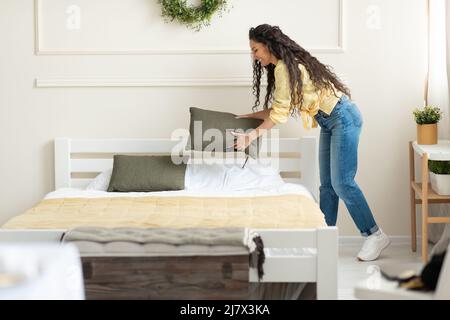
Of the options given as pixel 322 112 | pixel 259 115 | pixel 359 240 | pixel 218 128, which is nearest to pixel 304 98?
pixel 322 112

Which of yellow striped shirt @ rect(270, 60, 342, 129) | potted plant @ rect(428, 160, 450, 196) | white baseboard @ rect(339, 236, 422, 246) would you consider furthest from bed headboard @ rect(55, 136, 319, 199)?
→ potted plant @ rect(428, 160, 450, 196)

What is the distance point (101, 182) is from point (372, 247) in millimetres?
1499

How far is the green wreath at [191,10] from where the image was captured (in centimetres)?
467

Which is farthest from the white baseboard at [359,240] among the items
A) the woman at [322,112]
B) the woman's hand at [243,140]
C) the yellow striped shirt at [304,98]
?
the woman's hand at [243,140]

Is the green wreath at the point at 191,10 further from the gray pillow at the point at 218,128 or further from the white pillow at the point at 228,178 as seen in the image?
the white pillow at the point at 228,178

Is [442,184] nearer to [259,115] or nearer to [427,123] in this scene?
[427,123]

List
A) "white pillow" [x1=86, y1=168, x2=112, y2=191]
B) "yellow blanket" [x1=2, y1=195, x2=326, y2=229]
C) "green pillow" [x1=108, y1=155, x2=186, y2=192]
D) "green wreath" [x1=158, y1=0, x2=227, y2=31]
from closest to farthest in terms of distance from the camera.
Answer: "yellow blanket" [x1=2, y1=195, x2=326, y2=229] < "green pillow" [x1=108, y1=155, x2=186, y2=192] < "white pillow" [x1=86, y1=168, x2=112, y2=191] < "green wreath" [x1=158, y1=0, x2=227, y2=31]

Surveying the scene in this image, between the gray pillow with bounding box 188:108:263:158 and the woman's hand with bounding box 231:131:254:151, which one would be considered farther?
the gray pillow with bounding box 188:108:263:158

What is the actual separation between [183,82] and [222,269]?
6.18 feet

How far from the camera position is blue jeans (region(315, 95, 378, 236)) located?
14.1 feet

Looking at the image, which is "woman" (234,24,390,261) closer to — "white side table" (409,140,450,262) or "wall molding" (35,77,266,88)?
"wall molding" (35,77,266,88)

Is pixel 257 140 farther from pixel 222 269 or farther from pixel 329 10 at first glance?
pixel 222 269

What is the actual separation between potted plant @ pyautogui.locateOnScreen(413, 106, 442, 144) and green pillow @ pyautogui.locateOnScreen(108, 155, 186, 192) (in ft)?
4.21

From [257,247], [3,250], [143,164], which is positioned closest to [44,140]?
[143,164]
